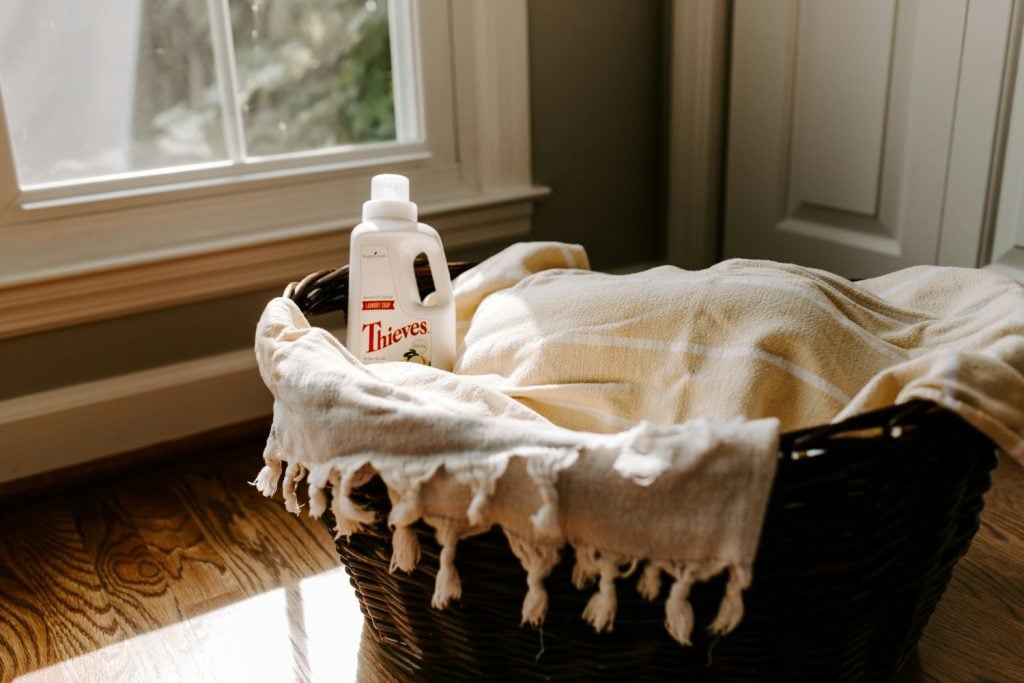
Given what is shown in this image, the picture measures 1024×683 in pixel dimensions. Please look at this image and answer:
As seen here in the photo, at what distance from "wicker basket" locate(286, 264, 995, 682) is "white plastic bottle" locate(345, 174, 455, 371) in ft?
0.73

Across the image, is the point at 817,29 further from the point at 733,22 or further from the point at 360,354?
the point at 360,354

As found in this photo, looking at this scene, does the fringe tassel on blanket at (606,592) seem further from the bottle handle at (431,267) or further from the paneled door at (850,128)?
the paneled door at (850,128)

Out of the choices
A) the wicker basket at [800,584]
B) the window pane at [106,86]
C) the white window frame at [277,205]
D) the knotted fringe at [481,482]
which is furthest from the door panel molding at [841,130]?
the knotted fringe at [481,482]

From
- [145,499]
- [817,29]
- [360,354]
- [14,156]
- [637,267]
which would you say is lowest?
[145,499]

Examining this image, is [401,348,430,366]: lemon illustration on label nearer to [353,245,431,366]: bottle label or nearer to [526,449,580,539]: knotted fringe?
[353,245,431,366]: bottle label

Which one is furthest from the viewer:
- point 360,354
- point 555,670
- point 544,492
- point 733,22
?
point 733,22

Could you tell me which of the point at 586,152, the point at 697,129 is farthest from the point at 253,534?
the point at 697,129

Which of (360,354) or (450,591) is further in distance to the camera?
(360,354)

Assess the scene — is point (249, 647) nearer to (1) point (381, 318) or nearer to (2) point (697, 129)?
(1) point (381, 318)

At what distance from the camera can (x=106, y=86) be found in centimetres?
123

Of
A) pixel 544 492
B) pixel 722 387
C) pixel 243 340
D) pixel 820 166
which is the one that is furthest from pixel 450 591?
pixel 820 166

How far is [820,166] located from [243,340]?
0.89m

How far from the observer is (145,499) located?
1207mm

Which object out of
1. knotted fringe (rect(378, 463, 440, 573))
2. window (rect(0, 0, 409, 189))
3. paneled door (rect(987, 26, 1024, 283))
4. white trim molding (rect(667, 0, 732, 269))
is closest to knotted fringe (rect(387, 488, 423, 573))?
knotted fringe (rect(378, 463, 440, 573))
